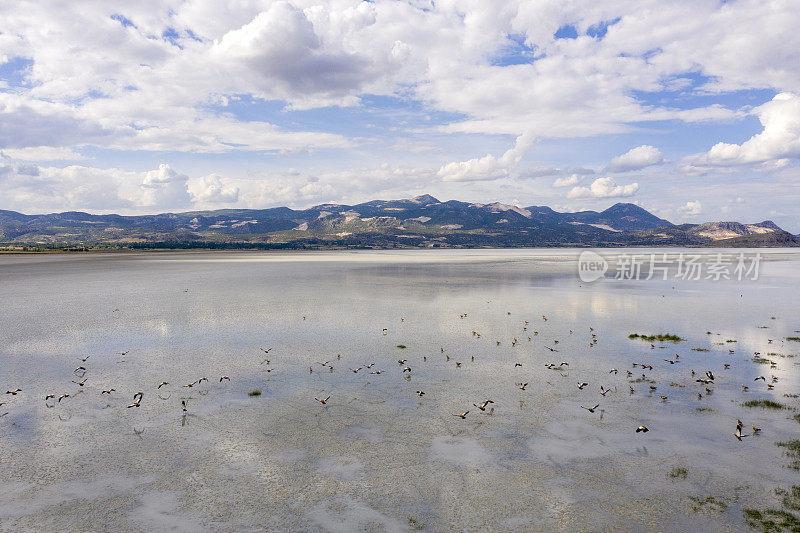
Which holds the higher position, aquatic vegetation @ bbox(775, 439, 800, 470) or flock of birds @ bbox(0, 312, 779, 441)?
aquatic vegetation @ bbox(775, 439, 800, 470)

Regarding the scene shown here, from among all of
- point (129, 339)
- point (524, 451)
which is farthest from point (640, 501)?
point (129, 339)

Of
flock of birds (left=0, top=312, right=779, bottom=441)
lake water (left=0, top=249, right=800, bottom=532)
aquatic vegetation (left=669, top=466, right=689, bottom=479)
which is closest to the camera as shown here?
lake water (left=0, top=249, right=800, bottom=532)

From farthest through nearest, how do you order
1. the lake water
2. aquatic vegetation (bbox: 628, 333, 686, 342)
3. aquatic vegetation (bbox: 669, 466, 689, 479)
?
1. aquatic vegetation (bbox: 628, 333, 686, 342)
2. aquatic vegetation (bbox: 669, 466, 689, 479)
3. the lake water

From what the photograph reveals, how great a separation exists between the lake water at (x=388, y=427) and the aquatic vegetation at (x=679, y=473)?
140mm

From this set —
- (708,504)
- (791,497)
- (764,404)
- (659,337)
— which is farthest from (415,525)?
(659,337)

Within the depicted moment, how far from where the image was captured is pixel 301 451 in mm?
16203

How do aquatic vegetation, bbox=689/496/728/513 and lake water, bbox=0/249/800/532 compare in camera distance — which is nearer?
aquatic vegetation, bbox=689/496/728/513

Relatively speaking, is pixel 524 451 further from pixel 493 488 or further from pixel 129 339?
pixel 129 339

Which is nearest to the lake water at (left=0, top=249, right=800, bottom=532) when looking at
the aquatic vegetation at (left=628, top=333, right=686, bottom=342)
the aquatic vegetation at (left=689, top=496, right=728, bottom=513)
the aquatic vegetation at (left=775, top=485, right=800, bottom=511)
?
the aquatic vegetation at (left=689, top=496, right=728, bottom=513)

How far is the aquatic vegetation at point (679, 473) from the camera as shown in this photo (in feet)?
46.7

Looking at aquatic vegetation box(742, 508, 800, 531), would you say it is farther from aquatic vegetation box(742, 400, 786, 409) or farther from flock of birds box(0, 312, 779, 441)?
aquatic vegetation box(742, 400, 786, 409)

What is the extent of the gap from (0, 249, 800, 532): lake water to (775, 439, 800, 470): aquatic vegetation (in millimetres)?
508

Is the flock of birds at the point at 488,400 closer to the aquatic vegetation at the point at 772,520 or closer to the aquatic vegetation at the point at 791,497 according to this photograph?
the aquatic vegetation at the point at 791,497

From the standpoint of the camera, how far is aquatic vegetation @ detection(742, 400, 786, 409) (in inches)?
787
